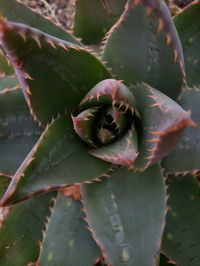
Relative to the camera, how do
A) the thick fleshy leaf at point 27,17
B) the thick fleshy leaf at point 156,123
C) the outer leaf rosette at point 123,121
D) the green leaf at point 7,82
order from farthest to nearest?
the green leaf at point 7,82, the thick fleshy leaf at point 27,17, the outer leaf rosette at point 123,121, the thick fleshy leaf at point 156,123

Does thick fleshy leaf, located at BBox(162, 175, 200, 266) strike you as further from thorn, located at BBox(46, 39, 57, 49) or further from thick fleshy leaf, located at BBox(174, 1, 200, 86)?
thorn, located at BBox(46, 39, 57, 49)

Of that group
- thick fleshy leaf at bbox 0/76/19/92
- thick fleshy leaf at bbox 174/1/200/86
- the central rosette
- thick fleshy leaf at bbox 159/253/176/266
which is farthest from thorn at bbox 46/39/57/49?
thick fleshy leaf at bbox 159/253/176/266

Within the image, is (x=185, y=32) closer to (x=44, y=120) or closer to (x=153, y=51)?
(x=153, y=51)

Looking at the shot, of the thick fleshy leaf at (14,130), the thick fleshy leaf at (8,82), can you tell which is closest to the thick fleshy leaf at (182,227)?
the thick fleshy leaf at (14,130)

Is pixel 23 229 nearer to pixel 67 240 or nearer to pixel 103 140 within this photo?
pixel 67 240

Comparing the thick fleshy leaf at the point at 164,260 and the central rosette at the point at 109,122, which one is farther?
the thick fleshy leaf at the point at 164,260

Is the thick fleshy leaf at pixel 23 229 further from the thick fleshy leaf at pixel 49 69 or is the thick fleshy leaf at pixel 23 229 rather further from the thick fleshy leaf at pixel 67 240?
the thick fleshy leaf at pixel 49 69

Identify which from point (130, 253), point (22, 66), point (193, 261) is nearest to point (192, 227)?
point (193, 261)
